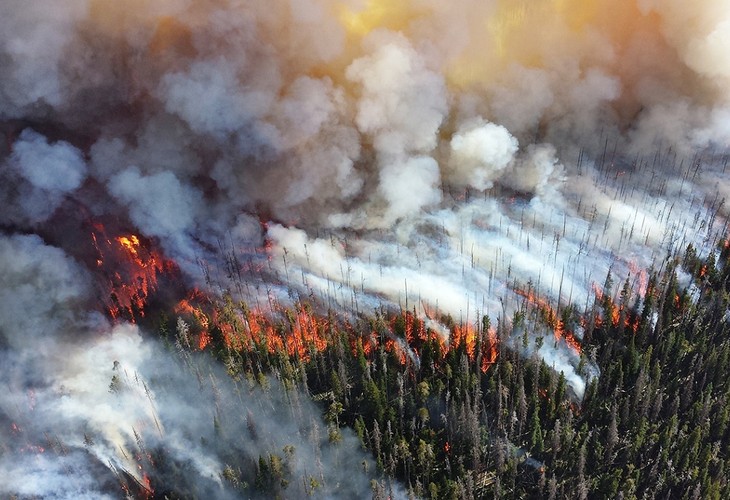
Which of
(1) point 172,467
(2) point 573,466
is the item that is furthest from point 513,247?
(1) point 172,467

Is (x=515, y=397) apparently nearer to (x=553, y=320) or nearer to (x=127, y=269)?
(x=553, y=320)

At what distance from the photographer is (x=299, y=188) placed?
263 ft

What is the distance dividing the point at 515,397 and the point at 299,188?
36.2 m

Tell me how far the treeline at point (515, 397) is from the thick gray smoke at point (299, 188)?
152 inches

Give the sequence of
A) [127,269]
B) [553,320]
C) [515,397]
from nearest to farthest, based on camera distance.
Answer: [515,397], [553,320], [127,269]

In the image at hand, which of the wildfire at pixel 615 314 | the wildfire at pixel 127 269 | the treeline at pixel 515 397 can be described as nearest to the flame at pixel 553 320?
the treeline at pixel 515 397

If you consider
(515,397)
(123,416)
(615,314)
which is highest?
(615,314)

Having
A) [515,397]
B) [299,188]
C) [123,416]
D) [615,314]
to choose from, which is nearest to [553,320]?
[615,314]

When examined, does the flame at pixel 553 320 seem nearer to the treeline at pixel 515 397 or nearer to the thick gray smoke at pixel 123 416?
the treeline at pixel 515 397

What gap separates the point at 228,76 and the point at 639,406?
5884cm

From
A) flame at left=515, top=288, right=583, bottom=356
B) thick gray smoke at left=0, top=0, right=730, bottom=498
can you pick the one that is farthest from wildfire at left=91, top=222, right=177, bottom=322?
flame at left=515, top=288, right=583, bottom=356

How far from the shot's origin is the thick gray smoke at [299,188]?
6956cm

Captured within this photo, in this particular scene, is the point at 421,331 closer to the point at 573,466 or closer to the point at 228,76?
the point at 573,466

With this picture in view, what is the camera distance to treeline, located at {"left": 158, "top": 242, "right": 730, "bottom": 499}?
2387 inches
